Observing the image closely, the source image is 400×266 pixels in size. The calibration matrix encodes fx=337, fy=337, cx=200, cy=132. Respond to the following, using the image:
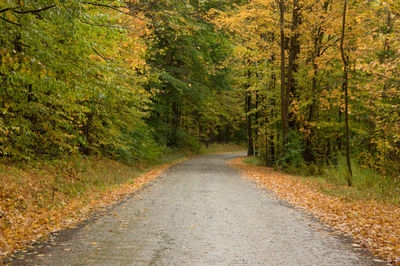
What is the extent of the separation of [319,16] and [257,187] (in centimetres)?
951

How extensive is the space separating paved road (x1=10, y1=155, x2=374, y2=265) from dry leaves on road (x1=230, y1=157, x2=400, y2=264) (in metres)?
0.45

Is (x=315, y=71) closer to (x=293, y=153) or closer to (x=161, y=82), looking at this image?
(x=293, y=153)

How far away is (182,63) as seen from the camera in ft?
91.7

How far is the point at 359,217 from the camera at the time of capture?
318 inches

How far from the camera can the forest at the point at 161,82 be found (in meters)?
7.38

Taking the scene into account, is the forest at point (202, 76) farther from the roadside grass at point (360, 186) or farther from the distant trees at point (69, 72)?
the roadside grass at point (360, 186)

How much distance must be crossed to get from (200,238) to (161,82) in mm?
12906

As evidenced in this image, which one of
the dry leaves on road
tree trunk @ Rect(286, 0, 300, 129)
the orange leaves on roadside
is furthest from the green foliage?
the orange leaves on roadside

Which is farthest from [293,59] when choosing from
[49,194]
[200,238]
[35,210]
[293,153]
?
[35,210]

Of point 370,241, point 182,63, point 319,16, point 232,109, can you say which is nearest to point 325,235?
point 370,241

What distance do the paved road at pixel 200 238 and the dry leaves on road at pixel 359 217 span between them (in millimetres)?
455

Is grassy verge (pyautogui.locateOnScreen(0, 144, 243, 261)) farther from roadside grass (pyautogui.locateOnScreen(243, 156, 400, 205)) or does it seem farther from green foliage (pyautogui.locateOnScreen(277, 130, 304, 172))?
green foliage (pyautogui.locateOnScreen(277, 130, 304, 172))

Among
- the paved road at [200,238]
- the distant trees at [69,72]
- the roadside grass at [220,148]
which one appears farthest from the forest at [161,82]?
the roadside grass at [220,148]

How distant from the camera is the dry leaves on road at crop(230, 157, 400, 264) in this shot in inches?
238
